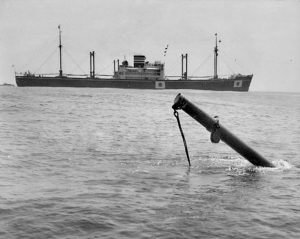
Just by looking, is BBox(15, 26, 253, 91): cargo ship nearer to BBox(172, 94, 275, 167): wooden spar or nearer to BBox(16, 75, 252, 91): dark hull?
BBox(16, 75, 252, 91): dark hull

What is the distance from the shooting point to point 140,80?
10500 centimetres

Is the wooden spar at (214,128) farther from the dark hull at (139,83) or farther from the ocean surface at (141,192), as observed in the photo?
the dark hull at (139,83)

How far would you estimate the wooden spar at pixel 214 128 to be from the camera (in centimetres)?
1014

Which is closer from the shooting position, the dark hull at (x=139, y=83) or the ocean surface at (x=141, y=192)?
the ocean surface at (x=141, y=192)

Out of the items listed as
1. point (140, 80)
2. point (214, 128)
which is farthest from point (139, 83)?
point (214, 128)

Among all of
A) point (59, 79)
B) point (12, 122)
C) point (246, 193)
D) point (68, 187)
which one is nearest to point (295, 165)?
point (246, 193)

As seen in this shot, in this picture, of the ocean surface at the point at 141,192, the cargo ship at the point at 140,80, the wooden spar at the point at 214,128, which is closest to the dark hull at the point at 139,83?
the cargo ship at the point at 140,80

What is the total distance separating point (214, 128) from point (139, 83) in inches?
3783

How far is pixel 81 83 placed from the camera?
11150 cm

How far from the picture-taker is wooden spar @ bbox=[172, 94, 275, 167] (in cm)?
1014

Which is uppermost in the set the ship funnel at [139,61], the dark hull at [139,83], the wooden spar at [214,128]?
the ship funnel at [139,61]

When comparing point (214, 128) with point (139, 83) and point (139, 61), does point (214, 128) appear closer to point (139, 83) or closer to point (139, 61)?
point (139, 83)

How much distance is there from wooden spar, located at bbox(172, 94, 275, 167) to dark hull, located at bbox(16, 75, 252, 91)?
9494 cm

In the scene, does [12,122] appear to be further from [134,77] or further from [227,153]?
[134,77]
